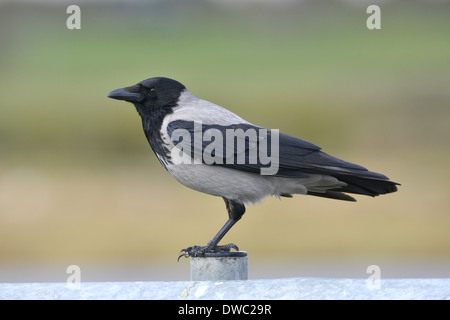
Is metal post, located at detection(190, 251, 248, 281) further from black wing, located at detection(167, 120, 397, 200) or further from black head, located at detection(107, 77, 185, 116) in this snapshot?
black head, located at detection(107, 77, 185, 116)

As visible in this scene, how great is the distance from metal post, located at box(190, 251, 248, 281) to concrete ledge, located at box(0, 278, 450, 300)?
572mm

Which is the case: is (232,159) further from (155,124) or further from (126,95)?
(126,95)

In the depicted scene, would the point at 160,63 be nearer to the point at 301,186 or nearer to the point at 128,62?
the point at 128,62

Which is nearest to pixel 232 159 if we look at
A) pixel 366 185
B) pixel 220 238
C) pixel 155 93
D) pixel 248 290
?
pixel 220 238

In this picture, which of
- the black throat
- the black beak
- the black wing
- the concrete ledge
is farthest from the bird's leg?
the concrete ledge

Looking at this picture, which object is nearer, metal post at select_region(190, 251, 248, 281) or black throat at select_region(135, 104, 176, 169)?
metal post at select_region(190, 251, 248, 281)

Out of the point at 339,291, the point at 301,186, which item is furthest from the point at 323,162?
the point at 339,291

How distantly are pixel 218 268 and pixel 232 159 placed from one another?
2.17 ft

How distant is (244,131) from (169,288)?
133 centimetres

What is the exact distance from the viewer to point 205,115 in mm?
4332

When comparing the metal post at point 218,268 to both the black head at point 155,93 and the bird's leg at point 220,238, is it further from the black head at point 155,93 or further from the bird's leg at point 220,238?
the black head at point 155,93

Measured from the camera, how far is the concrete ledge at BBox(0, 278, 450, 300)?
9.80ft

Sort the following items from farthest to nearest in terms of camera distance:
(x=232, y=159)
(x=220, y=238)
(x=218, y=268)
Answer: (x=220, y=238), (x=232, y=159), (x=218, y=268)

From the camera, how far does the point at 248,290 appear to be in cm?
310
